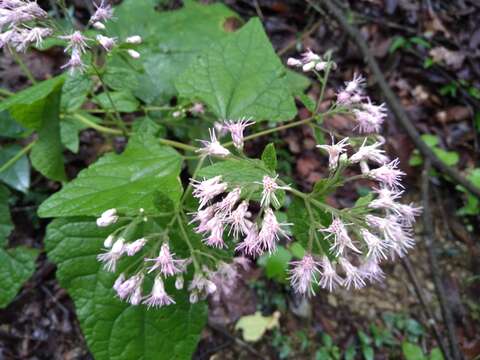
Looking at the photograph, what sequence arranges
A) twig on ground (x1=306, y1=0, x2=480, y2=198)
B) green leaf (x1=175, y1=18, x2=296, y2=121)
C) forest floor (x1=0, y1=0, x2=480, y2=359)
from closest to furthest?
green leaf (x1=175, y1=18, x2=296, y2=121)
forest floor (x1=0, y1=0, x2=480, y2=359)
twig on ground (x1=306, y1=0, x2=480, y2=198)

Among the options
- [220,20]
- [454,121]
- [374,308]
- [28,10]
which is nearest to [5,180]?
[28,10]

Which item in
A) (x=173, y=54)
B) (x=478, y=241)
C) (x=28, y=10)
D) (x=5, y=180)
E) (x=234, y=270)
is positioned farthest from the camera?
(x=478, y=241)

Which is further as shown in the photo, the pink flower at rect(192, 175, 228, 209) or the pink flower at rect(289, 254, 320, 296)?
the pink flower at rect(289, 254, 320, 296)

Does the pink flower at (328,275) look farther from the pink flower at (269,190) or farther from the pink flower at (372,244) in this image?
the pink flower at (269,190)

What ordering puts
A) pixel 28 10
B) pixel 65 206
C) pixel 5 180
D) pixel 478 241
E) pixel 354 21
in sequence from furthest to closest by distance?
pixel 354 21
pixel 478 241
pixel 5 180
pixel 28 10
pixel 65 206

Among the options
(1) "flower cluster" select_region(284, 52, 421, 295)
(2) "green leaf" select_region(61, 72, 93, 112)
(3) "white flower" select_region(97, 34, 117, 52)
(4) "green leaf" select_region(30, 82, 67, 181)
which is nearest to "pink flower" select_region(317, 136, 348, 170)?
(1) "flower cluster" select_region(284, 52, 421, 295)

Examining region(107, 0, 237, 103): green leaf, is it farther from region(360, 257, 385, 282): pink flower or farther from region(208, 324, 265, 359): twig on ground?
region(360, 257, 385, 282): pink flower

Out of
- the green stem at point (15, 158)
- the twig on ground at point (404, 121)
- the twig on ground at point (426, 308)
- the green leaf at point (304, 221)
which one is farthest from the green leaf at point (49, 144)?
the twig on ground at point (404, 121)

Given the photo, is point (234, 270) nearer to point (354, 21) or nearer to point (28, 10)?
point (28, 10)
